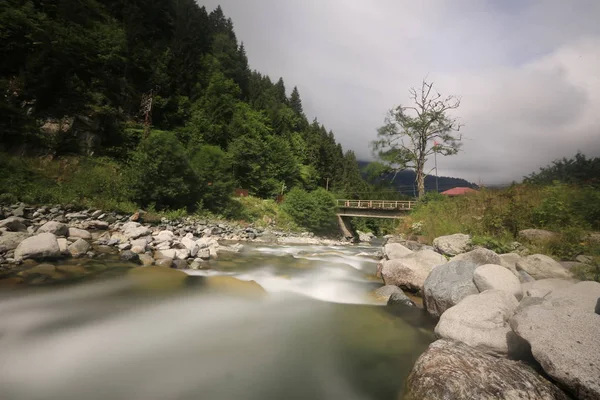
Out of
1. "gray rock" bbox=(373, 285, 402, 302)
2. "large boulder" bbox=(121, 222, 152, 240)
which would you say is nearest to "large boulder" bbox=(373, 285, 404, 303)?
"gray rock" bbox=(373, 285, 402, 302)

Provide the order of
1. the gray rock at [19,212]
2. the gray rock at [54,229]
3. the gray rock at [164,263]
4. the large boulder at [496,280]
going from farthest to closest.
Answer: the gray rock at [19,212] → the gray rock at [54,229] → the gray rock at [164,263] → the large boulder at [496,280]

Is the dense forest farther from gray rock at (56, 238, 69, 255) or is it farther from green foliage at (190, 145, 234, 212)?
gray rock at (56, 238, 69, 255)

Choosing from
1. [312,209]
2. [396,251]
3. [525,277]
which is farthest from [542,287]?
[312,209]

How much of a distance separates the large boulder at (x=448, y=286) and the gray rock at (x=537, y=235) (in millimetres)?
3230

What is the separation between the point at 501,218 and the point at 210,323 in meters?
8.54

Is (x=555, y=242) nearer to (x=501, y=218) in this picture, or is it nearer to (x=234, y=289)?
(x=501, y=218)

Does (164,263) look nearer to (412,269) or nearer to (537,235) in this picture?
(412,269)

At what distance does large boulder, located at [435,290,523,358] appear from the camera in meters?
3.07

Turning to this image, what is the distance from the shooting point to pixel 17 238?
703 cm

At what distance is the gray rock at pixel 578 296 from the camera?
126 inches

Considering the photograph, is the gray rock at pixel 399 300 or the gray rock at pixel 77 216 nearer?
the gray rock at pixel 399 300

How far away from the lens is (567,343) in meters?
2.43

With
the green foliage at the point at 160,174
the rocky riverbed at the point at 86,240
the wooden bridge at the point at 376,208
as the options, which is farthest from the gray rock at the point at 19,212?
the wooden bridge at the point at 376,208

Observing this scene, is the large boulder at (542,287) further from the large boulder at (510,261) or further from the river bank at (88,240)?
the river bank at (88,240)
